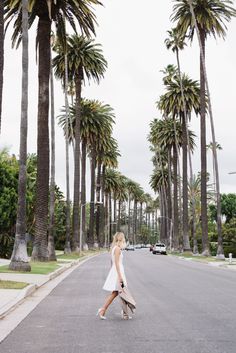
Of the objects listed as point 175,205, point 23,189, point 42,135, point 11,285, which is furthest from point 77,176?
point 11,285

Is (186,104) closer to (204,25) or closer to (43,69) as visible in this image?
(204,25)

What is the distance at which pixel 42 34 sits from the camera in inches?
1277

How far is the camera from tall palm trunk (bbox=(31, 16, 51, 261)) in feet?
105

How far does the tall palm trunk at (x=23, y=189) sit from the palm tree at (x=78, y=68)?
32110mm

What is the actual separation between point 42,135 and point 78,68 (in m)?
28.1

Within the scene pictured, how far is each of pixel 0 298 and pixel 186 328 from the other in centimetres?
531

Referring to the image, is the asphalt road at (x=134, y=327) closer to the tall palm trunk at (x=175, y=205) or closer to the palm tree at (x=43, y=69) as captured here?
the palm tree at (x=43, y=69)

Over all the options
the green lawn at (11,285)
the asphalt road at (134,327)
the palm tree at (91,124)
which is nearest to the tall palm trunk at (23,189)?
the green lawn at (11,285)

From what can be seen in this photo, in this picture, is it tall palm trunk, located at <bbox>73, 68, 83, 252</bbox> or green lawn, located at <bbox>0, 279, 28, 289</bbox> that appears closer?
green lawn, located at <bbox>0, 279, 28, 289</bbox>

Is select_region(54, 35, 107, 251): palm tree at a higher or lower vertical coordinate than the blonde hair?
higher

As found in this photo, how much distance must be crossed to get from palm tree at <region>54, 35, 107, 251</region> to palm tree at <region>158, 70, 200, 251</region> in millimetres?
15277

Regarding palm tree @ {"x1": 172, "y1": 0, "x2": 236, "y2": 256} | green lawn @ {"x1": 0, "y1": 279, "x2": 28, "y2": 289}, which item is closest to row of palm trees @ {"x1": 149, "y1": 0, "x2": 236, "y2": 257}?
palm tree @ {"x1": 172, "y1": 0, "x2": 236, "y2": 256}

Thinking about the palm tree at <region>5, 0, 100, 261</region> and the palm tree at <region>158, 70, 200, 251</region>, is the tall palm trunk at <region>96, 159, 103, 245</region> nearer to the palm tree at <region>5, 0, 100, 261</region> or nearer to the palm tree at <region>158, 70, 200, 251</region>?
the palm tree at <region>158, 70, 200, 251</region>

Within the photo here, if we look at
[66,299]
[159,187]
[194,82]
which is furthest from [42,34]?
[159,187]
